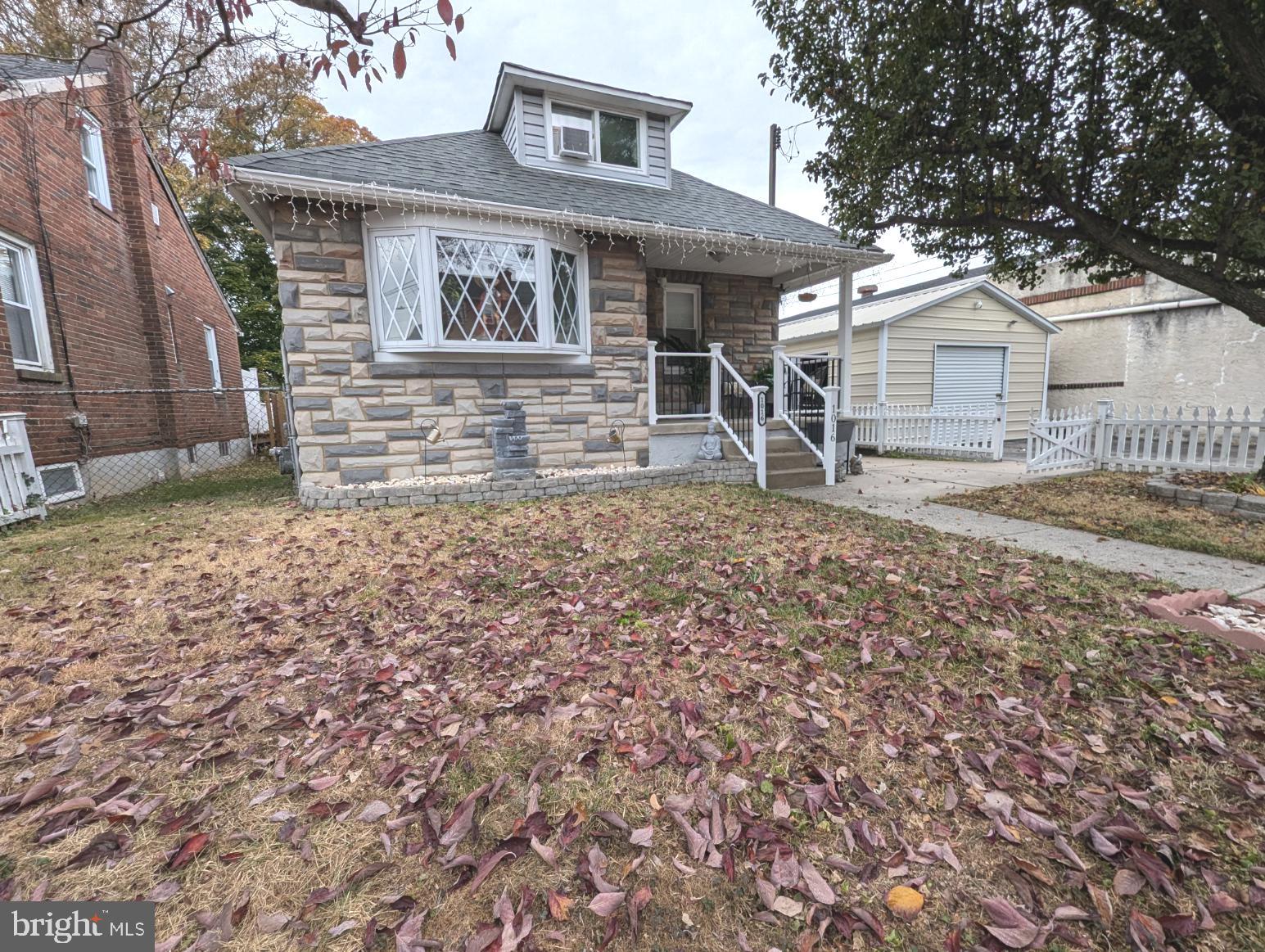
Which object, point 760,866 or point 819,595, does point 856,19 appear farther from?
point 760,866

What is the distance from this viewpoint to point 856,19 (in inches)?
203

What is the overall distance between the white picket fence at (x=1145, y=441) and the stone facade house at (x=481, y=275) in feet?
13.4

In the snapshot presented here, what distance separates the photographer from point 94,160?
8.63 m

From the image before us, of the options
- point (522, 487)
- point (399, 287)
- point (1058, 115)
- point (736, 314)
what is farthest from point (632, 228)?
point (1058, 115)

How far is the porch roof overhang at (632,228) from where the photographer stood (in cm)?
550

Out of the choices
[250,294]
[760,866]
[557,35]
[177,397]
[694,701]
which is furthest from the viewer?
[250,294]

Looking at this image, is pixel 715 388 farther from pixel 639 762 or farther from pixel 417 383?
pixel 639 762

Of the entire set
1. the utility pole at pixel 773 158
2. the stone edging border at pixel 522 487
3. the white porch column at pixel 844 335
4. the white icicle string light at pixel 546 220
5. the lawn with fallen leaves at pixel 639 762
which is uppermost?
the utility pole at pixel 773 158

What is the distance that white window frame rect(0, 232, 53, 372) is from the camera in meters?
6.78

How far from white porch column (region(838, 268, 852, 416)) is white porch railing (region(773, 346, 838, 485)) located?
235mm

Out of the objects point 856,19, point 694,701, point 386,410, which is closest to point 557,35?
point 856,19

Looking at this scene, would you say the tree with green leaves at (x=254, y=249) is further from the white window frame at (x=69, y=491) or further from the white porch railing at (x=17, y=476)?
the white porch railing at (x=17, y=476)

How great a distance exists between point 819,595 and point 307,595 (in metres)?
3.52

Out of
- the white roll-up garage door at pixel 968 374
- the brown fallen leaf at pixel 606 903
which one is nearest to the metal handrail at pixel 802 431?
the brown fallen leaf at pixel 606 903
